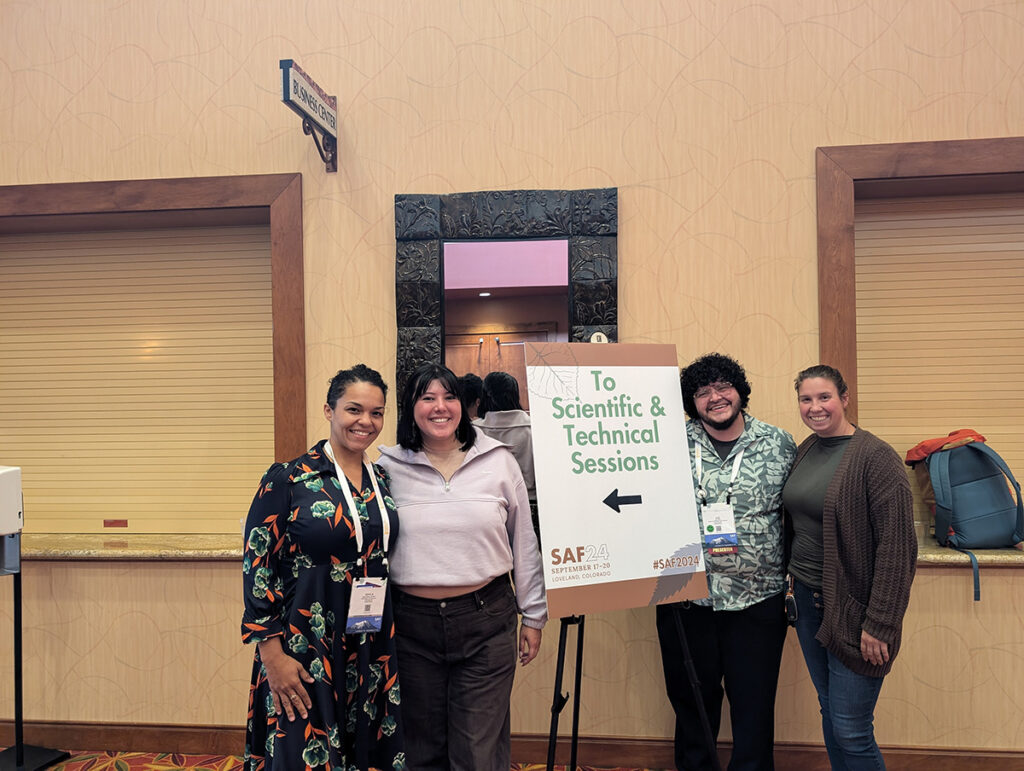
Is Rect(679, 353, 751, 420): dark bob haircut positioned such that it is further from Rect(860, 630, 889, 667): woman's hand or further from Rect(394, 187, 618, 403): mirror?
Rect(860, 630, 889, 667): woman's hand

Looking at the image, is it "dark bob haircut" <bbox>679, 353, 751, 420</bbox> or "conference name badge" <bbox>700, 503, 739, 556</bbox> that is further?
"dark bob haircut" <bbox>679, 353, 751, 420</bbox>

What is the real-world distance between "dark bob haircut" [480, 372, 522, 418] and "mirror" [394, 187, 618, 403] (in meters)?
0.26

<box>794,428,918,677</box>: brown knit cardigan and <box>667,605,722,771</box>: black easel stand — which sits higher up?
<box>794,428,918,677</box>: brown knit cardigan

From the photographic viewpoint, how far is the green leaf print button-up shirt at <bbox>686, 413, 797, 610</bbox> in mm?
2166

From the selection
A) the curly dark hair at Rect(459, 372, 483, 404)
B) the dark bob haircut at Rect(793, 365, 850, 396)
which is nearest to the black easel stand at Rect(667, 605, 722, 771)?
the dark bob haircut at Rect(793, 365, 850, 396)

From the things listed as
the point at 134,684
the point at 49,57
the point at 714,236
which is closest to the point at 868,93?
the point at 714,236

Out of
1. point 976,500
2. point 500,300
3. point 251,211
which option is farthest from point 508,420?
point 976,500

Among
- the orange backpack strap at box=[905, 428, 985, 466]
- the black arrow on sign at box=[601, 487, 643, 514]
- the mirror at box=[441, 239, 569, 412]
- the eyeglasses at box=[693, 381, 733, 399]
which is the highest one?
the mirror at box=[441, 239, 569, 412]

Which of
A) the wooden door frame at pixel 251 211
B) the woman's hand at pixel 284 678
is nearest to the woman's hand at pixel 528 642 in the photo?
the woman's hand at pixel 284 678

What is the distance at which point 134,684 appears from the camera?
290 cm

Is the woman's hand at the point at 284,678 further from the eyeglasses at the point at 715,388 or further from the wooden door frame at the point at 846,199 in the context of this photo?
the wooden door frame at the point at 846,199

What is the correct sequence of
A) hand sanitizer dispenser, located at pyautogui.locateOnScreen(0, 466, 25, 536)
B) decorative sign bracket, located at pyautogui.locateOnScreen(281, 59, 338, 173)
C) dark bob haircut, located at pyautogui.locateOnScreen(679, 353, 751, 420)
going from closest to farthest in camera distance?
1. dark bob haircut, located at pyautogui.locateOnScreen(679, 353, 751, 420)
2. decorative sign bracket, located at pyautogui.locateOnScreen(281, 59, 338, 173)
3. hand sanitizer dispenser, located at pyautogui.locateOnScreen(0, 466, 25, 536)

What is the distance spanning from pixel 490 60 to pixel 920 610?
2.89m

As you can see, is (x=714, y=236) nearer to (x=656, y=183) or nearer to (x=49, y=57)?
(x=656, y=183)
